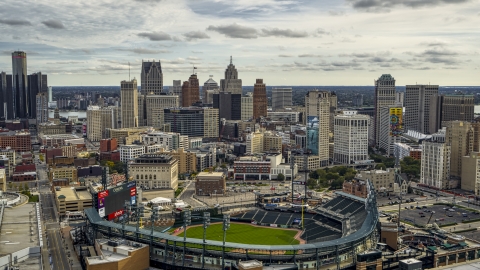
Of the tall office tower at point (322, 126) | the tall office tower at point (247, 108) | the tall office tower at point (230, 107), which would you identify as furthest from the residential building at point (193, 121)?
the tall office tower at point (322, 126)

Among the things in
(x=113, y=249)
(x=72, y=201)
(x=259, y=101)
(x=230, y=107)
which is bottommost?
(x=72, y=201)

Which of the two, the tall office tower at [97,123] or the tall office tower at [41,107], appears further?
the tall office tower at [41,107]

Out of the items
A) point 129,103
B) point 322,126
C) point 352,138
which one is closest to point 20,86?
point 129,103

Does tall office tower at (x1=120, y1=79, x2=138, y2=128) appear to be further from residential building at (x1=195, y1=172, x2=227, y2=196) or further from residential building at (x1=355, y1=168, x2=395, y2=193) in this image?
residential building at (x1=355, y1=168, x2=395, y2=193)

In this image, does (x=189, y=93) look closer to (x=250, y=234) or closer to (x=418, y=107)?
(x=418, y=107)

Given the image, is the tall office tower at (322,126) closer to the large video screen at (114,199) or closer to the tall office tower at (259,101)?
the large video screen at (114,199)

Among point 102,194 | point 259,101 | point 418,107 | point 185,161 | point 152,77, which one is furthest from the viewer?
point 152,77

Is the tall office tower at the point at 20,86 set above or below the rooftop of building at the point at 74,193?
above
